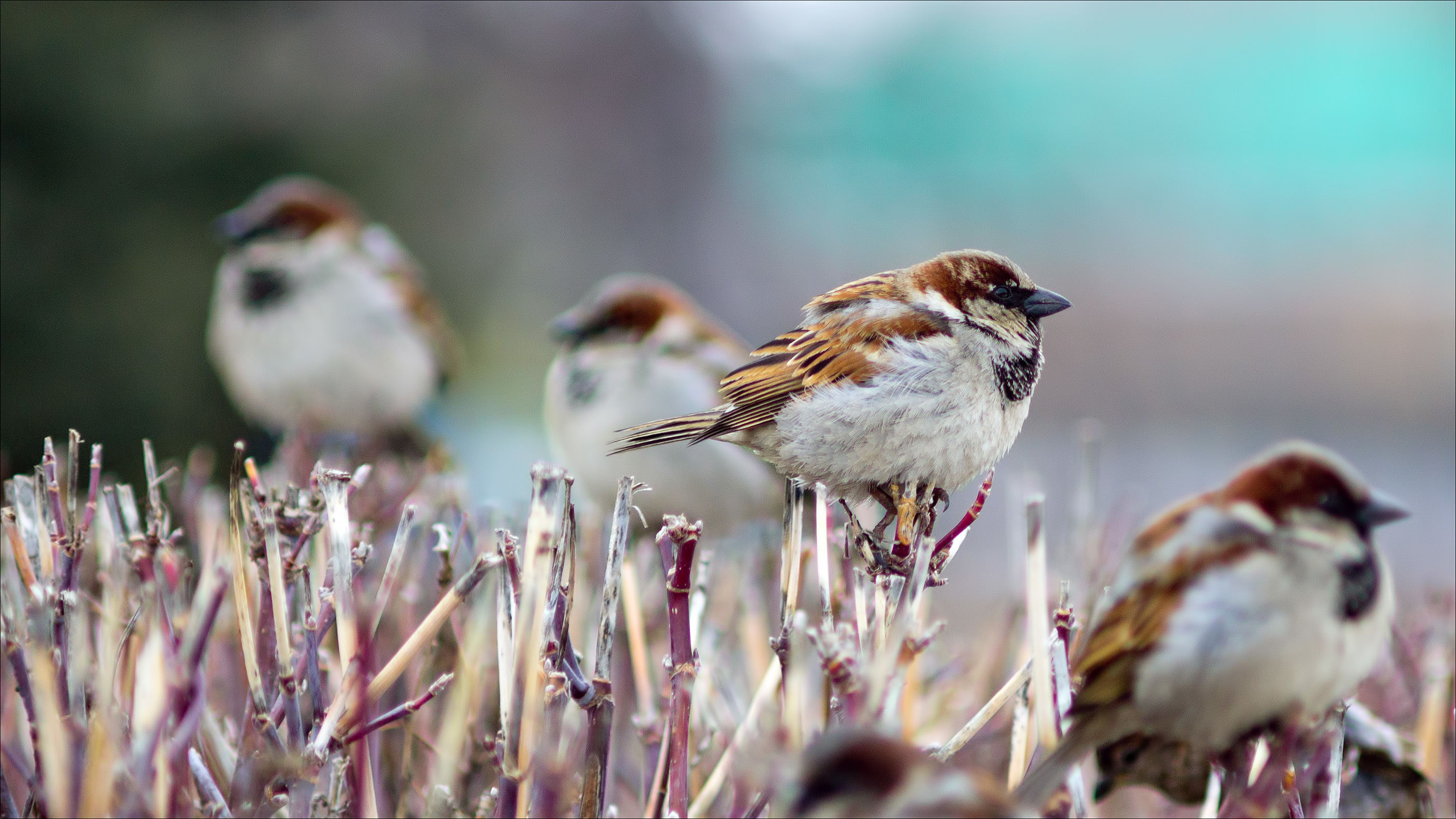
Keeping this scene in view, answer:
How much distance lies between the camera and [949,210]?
54.4ft

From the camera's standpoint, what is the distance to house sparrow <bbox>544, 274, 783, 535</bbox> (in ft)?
12.6

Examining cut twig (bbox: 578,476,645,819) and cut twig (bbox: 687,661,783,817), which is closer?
cut twig (bbox: 578,476,645,819)

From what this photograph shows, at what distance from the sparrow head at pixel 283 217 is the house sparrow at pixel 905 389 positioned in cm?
347

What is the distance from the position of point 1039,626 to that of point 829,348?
0.83 m

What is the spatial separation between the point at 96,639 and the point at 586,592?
0.94 m

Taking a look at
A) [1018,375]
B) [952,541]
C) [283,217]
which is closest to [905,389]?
[1018,375]

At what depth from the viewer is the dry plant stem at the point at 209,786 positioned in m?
1.30

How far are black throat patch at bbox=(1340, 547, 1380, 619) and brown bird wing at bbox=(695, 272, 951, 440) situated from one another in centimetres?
103

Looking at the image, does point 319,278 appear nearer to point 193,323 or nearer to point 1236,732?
point 193,323

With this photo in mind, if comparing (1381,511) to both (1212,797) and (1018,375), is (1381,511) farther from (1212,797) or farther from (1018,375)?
(1018,375)

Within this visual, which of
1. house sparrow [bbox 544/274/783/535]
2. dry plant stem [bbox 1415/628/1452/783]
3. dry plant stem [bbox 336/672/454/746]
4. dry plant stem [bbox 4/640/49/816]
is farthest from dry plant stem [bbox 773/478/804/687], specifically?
house sparrow [bbox 544/274/783/535]

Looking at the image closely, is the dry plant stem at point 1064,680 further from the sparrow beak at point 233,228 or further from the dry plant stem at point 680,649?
the sparrow beak at point 233,228

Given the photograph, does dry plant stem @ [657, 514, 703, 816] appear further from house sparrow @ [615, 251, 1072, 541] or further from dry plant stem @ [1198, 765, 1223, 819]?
Result: dry plant stem @ [1198, 765, 1223, 819]

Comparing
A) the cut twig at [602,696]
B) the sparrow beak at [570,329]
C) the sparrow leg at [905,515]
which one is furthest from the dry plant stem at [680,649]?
the sparrow beak at [570,329]
